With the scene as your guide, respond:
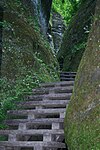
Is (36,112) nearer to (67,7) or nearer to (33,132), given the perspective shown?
(33,132)

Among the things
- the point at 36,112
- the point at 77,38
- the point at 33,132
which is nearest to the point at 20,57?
the point at 36,112

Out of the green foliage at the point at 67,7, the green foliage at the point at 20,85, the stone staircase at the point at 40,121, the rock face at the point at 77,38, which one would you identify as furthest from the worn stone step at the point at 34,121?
the green foliage at the point at 67,7

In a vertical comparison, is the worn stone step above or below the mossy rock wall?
below

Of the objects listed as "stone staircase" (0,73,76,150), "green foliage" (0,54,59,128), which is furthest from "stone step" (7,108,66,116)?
"green foliage" (0,54,59,128)

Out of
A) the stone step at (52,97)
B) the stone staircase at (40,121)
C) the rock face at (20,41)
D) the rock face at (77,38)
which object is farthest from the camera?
the rock face at (77,38)

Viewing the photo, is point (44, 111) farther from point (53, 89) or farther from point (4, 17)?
point (4, 17)

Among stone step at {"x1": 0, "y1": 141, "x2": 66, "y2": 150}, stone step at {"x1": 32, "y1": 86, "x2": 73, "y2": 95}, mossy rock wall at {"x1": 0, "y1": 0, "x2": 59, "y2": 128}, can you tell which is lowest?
stone step at {"x1": 0, "y1": 141, "x2": 66, "y2": 150}

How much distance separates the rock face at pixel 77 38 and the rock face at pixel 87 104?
10587mm

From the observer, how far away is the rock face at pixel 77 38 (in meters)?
14.8

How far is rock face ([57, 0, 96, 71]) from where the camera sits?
48.4 ft

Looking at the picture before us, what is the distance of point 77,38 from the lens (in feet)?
52.7

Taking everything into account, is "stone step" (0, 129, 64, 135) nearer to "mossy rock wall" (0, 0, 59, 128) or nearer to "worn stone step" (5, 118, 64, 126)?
"worn stone step" (5, 118, 64, 126)

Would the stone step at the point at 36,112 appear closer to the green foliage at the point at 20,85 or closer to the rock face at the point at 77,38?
the green foliage at the point at 20,85

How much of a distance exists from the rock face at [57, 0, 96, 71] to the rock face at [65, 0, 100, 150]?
34.7 ft
